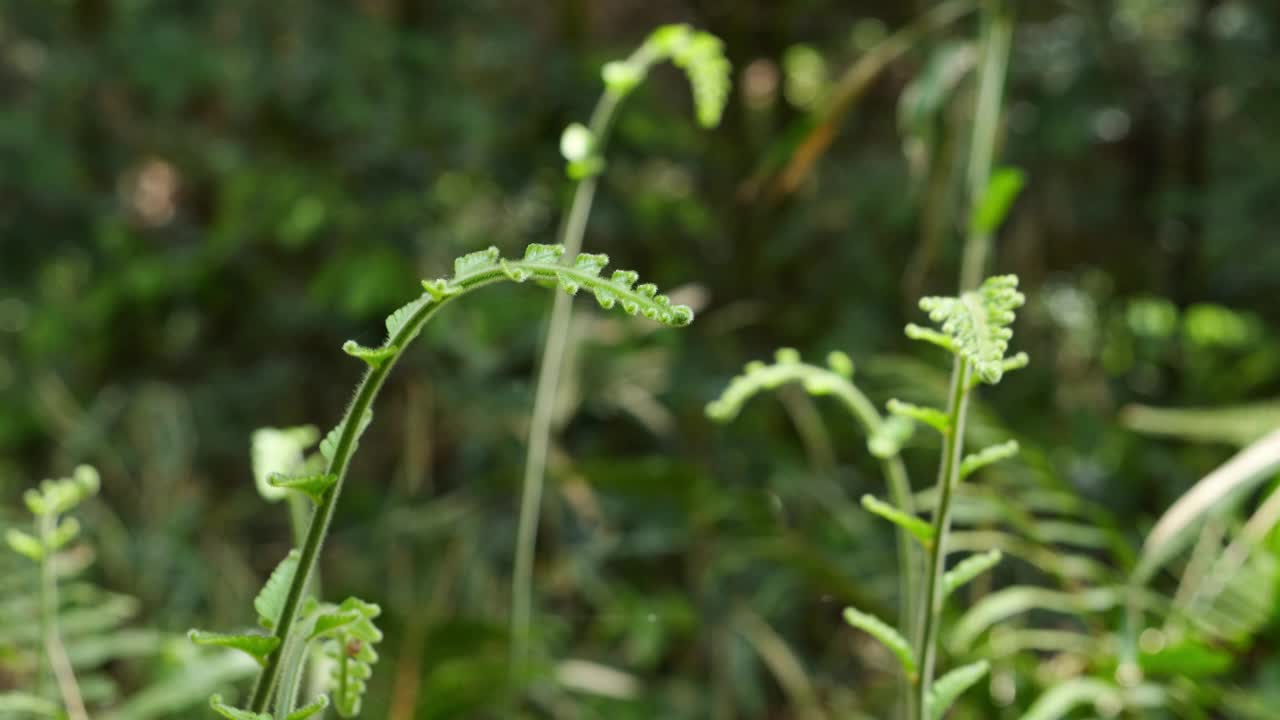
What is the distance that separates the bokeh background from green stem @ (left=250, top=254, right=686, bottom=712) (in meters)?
0.87

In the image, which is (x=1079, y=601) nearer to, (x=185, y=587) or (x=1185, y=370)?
(x=185, y=587)

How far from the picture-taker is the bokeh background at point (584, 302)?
1.49 m

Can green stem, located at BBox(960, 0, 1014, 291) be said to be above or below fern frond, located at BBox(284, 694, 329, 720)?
above

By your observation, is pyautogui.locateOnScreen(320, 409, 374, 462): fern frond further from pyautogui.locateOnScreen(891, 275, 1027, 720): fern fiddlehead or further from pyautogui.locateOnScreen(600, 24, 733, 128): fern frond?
pyautogui.locateOnScreen(600, 24, 733, 128): fern frond

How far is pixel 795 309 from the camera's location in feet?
5.78

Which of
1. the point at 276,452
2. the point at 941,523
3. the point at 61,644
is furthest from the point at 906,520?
the point at 61,644

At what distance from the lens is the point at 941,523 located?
0.32 m

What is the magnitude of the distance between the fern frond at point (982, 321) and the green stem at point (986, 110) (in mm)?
337

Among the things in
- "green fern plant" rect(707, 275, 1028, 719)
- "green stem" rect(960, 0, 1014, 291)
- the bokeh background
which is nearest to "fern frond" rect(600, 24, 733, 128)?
"green stem" rect(960, 0, 1014, 291)

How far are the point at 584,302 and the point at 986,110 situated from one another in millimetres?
1101

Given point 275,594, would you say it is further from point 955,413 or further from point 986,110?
point 986,110

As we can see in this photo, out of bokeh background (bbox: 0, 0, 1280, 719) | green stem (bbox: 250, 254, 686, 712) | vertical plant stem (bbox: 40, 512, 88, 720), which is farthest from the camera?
bokeh background (bbox: 0, 0, 1280, 719)

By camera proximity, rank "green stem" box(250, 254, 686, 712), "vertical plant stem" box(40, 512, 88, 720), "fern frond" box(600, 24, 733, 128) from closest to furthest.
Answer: "green stem" box(250, 254, 686, 712) < "vertical plant stem" box(40, 512, 88, 720) < "fern frond" box(600, 24, 733, 128)

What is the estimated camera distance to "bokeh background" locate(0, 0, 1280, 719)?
4.90 ft
